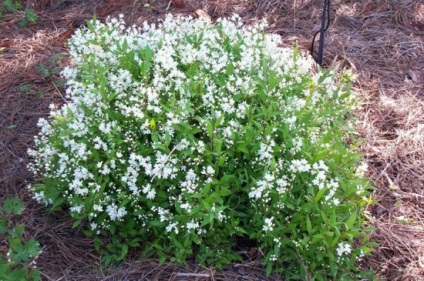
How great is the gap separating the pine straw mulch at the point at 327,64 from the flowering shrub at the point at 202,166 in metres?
0.16

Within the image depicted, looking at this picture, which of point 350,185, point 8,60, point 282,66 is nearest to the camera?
point 350,185

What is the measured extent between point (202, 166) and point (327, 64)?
2065mm

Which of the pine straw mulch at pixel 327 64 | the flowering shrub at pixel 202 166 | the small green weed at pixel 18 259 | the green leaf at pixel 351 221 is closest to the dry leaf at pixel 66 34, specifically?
the pine straw mulch at pixel 327 64

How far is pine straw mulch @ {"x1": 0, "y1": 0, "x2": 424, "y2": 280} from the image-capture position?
2.88 metres

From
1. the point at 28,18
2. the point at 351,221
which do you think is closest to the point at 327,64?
the point at 351,221

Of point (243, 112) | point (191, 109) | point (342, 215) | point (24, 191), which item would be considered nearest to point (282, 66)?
point (243, 112)

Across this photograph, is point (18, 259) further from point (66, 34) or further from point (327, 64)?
point (327, 64)

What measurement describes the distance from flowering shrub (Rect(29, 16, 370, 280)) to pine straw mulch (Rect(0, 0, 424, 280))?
0.52 ft

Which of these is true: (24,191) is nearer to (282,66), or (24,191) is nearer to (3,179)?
(3,179)

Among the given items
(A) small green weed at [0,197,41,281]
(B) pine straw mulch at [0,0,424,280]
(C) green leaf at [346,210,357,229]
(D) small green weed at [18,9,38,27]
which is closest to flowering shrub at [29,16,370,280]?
(C) green leaf at [346,210,357,229]

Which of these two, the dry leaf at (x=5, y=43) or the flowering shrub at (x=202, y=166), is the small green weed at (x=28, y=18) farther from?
the flowering shrub at (x=202, y=166)

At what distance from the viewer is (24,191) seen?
10.7ft

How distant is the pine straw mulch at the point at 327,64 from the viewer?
9.45 ft

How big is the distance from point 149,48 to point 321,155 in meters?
1.01
